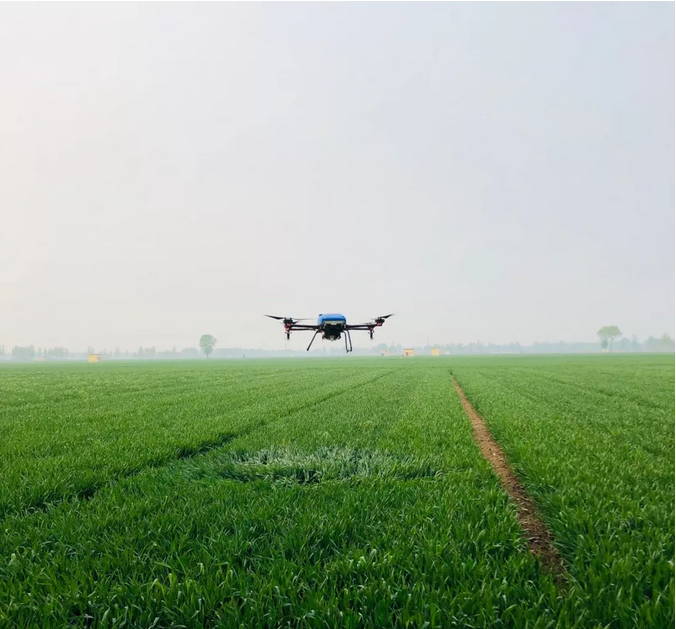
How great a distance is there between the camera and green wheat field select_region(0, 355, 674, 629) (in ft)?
12.1

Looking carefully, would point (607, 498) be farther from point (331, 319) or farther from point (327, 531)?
point (331, 319)

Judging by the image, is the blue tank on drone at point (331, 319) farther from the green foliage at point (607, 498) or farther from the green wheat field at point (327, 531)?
the green foliage at point (607, 498)

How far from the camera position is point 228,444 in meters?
10.7

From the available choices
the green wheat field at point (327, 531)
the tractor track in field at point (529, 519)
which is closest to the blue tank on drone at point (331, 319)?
the green wheat field at point (327, 531)

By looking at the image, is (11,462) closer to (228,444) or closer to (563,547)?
(228,444)

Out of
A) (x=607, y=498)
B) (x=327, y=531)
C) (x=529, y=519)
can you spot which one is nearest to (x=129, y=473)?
(x=327, y=531)

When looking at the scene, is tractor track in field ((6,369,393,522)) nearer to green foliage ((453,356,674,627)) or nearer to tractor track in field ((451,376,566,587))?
tractor track in field ((451,376,566,587))

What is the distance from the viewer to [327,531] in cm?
509

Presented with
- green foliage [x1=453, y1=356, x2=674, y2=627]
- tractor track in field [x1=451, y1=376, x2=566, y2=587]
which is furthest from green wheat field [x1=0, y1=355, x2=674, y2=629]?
tractor track in field [x1=451, y1=376, x2=566, y2=587]

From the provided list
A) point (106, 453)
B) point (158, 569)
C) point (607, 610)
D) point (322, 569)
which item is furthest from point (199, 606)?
point (106, 453)

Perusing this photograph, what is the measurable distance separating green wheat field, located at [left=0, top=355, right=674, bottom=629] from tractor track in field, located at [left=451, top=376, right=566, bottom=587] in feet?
0.46

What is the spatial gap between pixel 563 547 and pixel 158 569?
15.6 ft

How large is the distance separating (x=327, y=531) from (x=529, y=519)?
315cm

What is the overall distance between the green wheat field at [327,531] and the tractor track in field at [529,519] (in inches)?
5.5
